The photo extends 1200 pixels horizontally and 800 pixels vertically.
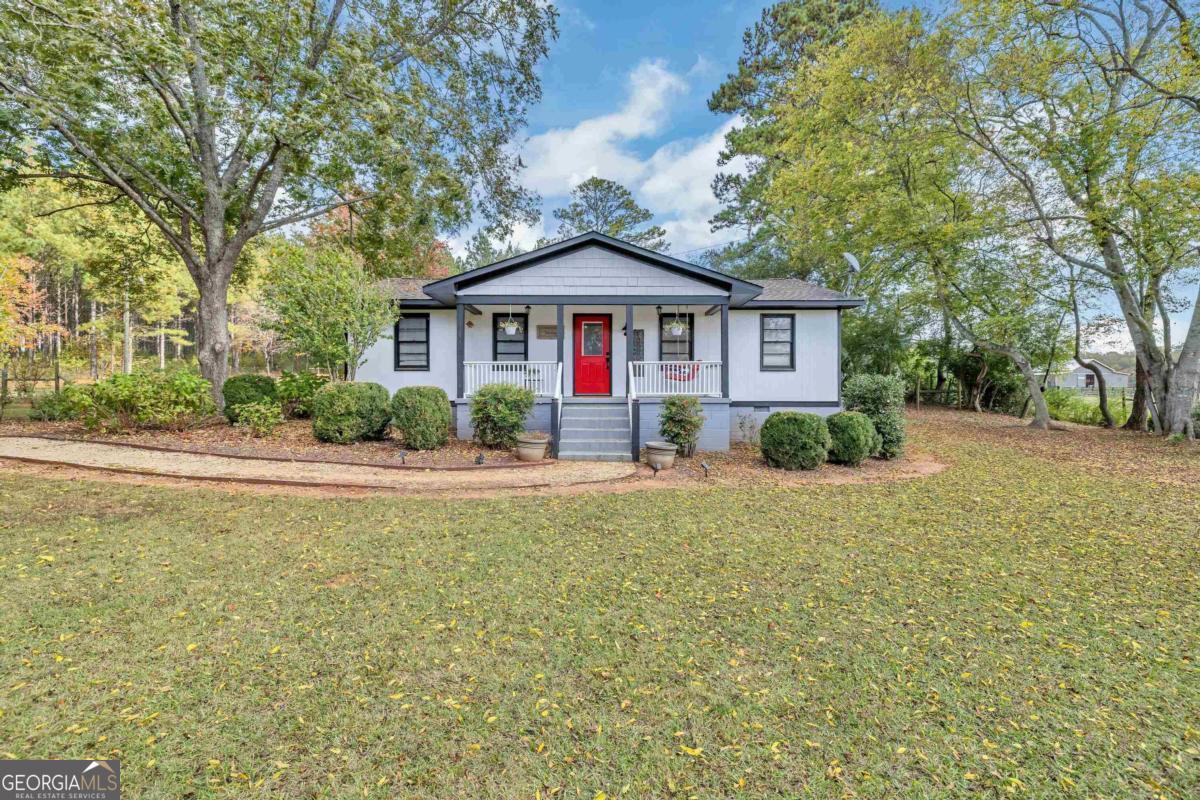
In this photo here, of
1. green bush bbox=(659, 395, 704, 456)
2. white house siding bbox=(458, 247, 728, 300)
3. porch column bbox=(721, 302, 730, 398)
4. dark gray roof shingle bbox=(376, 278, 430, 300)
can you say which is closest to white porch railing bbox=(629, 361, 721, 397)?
porch column bbox=(721, 302, 730, 398)

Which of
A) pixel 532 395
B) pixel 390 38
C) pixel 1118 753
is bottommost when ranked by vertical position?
pixel 1118 753

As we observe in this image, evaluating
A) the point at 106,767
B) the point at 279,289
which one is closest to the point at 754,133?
the point at 279,289

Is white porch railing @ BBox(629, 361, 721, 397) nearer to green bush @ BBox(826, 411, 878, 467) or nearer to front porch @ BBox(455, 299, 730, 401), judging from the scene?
front porch @ BBox(455, 299, 730, 401)

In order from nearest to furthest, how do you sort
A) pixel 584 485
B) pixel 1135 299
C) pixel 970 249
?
pixel 584 485 → pixel 1135 299 → pixel 970 249

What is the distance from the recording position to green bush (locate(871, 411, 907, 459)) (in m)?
9.32

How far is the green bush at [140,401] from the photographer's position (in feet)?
29.1

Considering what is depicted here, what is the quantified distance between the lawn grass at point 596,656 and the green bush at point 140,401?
4.59 metres

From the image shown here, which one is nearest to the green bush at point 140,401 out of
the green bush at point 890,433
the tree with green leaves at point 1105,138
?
the green bush at point 890,433

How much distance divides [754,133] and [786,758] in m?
22.5

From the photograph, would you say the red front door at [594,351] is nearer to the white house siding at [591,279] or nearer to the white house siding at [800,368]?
the white house siding at [591,279]

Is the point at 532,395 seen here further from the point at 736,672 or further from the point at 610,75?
the point at 610,75

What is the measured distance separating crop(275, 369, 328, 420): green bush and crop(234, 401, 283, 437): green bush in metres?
0.67

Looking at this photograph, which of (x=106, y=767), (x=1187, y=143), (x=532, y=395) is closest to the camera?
(x=106, y=767)

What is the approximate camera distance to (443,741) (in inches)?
86.0
